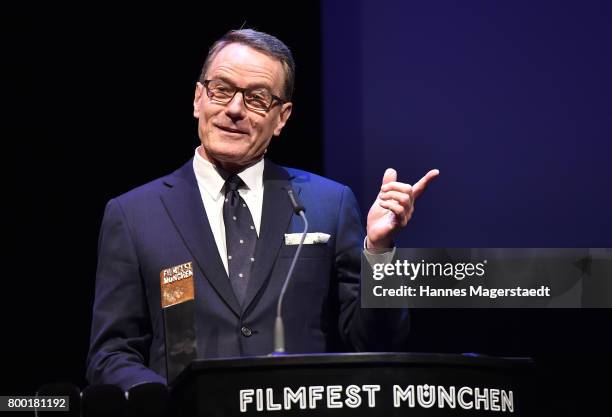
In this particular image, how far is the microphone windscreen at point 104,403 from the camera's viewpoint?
191cm

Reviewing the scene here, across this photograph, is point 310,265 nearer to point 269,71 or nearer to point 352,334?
point 352,334

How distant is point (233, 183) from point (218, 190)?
5 centimetres

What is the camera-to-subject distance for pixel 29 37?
3398 mm

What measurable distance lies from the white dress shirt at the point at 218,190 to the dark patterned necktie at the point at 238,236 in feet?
0.05

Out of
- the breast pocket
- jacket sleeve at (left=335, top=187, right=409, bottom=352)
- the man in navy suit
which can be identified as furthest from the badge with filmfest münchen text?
jacket sleeve at (left=335, top=187, right=409, bottom=352)

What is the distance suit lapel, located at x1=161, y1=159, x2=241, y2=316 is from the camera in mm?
2674

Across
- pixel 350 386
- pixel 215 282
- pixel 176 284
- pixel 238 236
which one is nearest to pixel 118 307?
pixel 176 284

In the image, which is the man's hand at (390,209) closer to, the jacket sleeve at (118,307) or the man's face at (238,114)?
the man's face at (238,114)

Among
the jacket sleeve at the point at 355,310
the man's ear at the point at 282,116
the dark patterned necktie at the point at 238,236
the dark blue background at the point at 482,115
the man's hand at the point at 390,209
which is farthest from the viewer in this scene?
the dark blue background at the point at 482,115

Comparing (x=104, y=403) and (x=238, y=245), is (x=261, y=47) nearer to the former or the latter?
(x=238, y=245)

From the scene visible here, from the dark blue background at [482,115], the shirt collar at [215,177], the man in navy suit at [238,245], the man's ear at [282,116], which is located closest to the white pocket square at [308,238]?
the man in navy suit at [238,245]

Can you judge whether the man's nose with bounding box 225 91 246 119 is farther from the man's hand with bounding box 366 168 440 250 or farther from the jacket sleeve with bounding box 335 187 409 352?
the man's hand with bounding box 366 168 440 250

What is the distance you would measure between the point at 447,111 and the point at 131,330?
153 cm

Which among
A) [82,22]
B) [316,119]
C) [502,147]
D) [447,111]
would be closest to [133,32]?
[82,22]
